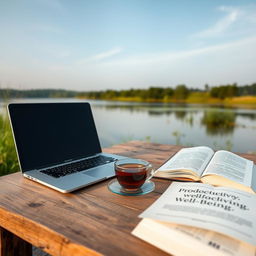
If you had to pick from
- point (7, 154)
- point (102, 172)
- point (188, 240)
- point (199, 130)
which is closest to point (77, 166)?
point (102, 172)

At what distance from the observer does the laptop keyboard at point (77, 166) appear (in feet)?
2.60

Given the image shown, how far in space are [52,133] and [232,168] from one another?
77 cm

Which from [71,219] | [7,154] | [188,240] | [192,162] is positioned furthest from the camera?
[7,154]

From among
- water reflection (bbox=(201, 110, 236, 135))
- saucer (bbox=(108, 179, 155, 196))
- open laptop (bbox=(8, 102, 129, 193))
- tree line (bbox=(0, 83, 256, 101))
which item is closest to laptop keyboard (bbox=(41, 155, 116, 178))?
open laptop (bbox=(8, 102, 129, 193))

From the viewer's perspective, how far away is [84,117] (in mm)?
1132

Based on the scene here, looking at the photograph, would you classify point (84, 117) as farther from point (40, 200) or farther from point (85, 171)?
point (40, 200)

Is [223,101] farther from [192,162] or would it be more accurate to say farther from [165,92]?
[192,162]

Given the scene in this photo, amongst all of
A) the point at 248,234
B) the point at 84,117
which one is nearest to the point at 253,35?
the point at 84,117

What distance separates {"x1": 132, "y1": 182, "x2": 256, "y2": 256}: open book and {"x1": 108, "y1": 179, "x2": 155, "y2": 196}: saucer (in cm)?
11

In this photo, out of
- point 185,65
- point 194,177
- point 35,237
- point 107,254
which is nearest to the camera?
point 107,254

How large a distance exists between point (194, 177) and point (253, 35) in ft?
17.1

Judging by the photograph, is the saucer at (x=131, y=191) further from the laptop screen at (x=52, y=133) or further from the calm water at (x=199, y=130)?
the calm water at (x=199, y=130)

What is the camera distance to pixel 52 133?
949 millimetres

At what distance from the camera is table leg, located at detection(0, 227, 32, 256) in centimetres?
66
